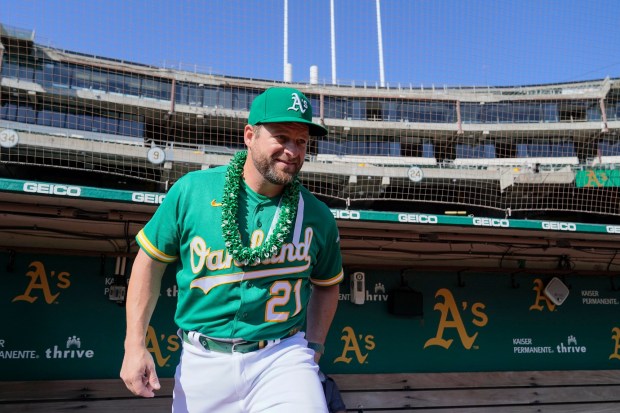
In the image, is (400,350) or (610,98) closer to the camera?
(400,350)

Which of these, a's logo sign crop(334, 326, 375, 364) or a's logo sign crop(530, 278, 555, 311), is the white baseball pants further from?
a's logo sign crop(530, 278, 555, 311)

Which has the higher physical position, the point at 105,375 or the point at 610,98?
the point at 610,98

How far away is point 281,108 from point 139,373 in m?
1.21

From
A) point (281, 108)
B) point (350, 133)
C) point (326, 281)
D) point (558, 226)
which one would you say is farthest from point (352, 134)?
point (281, 108)

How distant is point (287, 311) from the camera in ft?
6.95

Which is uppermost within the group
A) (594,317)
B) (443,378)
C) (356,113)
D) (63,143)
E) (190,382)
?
(356,113)

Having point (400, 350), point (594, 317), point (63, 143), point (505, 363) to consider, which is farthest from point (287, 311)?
point (63, 143)

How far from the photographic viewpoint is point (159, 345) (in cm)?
495

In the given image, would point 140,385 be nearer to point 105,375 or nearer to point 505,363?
point 105,375

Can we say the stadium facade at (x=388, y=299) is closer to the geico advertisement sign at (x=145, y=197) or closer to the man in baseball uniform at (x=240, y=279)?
the geico advertisement sign at (x=145, y=197)

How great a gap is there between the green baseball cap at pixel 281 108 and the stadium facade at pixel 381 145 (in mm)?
2715

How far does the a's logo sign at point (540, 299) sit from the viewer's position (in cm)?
606

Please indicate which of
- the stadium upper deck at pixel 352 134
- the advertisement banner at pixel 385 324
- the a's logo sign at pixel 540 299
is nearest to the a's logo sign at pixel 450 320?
the advertisement banner at pixel 385 324

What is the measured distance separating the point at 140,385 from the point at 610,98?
43.6m
